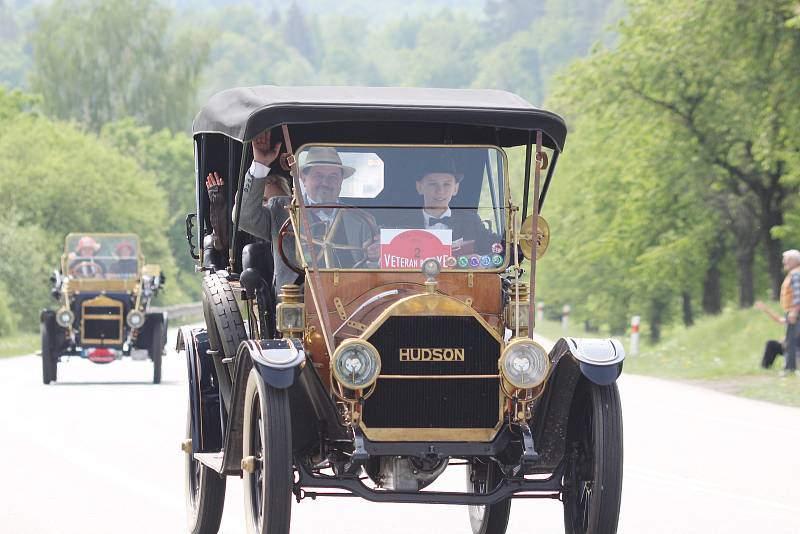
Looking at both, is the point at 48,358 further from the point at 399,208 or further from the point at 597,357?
the point at 597,357

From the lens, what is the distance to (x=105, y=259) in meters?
27.4

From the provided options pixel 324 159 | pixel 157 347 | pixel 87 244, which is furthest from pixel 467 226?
pixel 87 244

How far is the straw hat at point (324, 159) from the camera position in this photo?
8852mm

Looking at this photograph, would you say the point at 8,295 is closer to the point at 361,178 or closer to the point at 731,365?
the point at 731,365

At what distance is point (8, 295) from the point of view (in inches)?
2013

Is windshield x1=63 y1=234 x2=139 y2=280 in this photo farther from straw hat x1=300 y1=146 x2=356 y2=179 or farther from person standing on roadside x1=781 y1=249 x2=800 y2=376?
straw hat x1=300 y1=146 x2=356 y2=179

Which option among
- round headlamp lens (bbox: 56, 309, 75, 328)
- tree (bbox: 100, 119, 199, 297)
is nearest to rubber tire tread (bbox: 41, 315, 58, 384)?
round headlamp lens (bbox: 56, 309, 75, 328)

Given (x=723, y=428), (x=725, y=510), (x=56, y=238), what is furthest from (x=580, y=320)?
(x=725, y=510)

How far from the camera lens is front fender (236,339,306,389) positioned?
791cm

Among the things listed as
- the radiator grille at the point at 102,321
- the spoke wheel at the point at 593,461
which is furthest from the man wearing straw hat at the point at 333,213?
the radiator grille at the point at 102,321

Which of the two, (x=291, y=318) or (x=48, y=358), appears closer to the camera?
(x=291, y=318)

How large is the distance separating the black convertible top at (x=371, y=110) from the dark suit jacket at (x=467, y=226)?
46 centimetres

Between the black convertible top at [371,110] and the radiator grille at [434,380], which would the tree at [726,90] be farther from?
the radiator grille at [434,380]

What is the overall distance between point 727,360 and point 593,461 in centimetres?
2270
